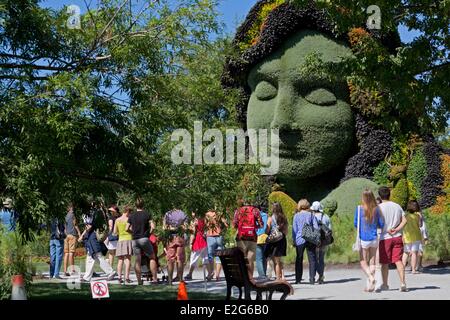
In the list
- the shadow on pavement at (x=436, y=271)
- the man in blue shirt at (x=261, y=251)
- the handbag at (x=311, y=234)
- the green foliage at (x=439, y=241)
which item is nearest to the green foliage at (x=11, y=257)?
the man in blue shirt at (x=261, y=251)

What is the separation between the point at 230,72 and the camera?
2522 centimetres

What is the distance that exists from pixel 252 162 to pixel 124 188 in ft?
7.52

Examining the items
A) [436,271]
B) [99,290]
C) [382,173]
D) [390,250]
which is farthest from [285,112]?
[99,290]

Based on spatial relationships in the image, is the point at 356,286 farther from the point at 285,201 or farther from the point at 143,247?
the point at 285,201

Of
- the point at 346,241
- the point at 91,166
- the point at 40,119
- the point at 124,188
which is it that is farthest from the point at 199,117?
the point at 346,241

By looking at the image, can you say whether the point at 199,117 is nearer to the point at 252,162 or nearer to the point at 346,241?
the point at 252,162

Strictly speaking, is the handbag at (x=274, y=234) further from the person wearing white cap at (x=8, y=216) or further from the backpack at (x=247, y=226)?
the person wearing white cap at (x=8, y=216)

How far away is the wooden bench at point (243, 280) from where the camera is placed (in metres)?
10.3

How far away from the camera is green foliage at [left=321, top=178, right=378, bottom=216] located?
74.6 ft

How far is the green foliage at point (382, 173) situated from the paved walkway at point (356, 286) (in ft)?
20.6

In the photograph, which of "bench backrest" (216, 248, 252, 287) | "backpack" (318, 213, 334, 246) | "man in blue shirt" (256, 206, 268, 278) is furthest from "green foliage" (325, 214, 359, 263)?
"bench backrest" (216, 248, 252, 287)

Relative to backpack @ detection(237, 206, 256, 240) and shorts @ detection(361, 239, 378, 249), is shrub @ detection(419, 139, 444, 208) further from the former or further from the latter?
shorts @ detection(361, 239, 378, 249)

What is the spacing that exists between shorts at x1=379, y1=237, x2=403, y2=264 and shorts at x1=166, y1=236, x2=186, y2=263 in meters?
4.07
